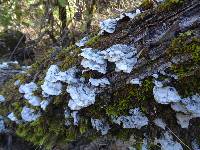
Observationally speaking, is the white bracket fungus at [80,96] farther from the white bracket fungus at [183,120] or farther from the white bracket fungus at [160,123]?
the white bracket fungus at [183,120]

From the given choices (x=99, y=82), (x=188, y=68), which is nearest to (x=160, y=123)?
(x=188, y=68)

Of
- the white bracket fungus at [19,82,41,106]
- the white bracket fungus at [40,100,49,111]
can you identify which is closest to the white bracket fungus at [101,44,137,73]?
the white bracket fungus at [40,100,49,111]

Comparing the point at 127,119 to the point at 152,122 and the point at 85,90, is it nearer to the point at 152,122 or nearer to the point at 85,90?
the point at 152,122

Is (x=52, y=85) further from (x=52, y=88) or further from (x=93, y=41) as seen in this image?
(x=93, y=41)

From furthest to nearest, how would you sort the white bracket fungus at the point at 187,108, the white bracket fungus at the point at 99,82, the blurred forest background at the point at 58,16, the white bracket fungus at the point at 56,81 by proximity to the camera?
the blurred forest background at the point at 58,16, the white bracket fungus at the point at 56,81, the white bracket fungus at the point at 99,82, the white bracket fungus at the point at 187,108

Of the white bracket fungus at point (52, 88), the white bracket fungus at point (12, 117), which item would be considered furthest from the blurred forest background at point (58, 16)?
the white bracket fungus at point (52, 88)

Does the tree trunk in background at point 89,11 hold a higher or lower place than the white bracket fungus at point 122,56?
higher
